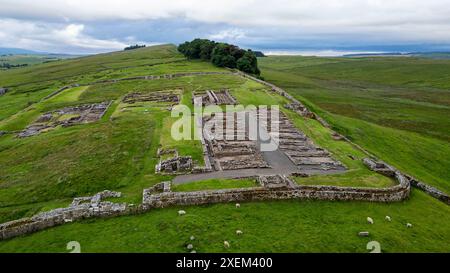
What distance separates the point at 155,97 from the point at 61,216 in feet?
154

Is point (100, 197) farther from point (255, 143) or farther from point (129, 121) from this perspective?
point (129, 121)

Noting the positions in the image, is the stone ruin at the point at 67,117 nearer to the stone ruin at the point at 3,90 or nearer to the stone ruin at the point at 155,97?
the stone ruin at the point at 155,97

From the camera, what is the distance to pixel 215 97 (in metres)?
62.9

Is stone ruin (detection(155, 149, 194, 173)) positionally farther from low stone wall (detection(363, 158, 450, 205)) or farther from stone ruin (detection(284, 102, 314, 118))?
stone ruin (detection(284, 102, 314, 118))

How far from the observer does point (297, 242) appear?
66.9 feet

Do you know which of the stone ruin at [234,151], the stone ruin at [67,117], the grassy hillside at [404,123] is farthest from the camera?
the stone ruin at [67,117]

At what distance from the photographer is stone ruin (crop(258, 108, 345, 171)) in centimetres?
3316

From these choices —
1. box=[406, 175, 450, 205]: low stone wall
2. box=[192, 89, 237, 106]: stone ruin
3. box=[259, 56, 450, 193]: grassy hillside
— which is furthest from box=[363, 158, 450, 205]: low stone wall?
box=[192, 89, 237, 106]: stone ruin

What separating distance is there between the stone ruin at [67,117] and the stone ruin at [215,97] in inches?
694

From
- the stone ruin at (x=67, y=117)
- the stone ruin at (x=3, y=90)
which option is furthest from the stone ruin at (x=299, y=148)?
the stone ruin at (x=3, y=90)

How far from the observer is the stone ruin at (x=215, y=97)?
59375 millimetres

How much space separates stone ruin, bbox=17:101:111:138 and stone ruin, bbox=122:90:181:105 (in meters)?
4.70

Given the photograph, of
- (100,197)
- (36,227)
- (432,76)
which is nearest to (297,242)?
(100,197)

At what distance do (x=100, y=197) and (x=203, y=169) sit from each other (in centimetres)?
913
